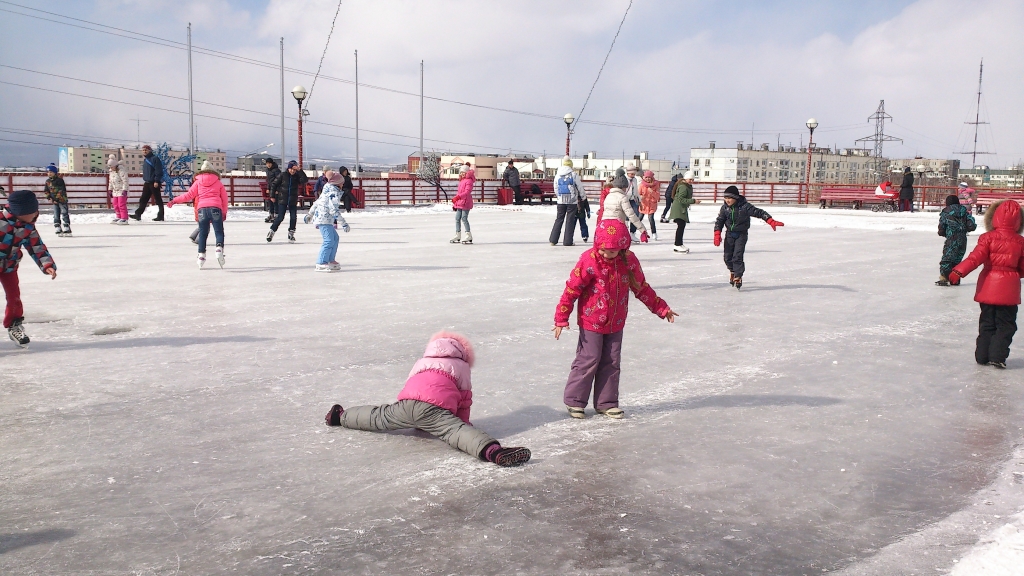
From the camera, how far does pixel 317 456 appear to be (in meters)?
4.22

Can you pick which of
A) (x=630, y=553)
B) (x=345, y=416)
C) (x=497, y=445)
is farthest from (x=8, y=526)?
(x=630, y=553)

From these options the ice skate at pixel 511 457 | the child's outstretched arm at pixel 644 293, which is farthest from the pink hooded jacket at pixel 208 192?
the ice skate at pixel 511 457

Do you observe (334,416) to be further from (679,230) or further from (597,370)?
(679,230)

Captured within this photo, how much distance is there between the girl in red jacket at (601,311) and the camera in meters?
4.89

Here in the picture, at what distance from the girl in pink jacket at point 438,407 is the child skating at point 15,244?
345 cm

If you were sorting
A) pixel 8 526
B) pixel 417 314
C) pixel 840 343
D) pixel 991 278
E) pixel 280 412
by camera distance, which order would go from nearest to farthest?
pixel 8 526
pixel 280 412
pixel 991 278
pixel 840 343
pixel 417 314

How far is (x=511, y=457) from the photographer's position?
4070 mm

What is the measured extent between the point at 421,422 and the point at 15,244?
4251 mm

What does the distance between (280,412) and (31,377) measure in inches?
81.6

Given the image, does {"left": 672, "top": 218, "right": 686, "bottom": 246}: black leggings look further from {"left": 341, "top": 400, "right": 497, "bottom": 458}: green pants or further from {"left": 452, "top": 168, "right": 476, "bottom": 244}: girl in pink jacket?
{"left": 341, "top": 400, "right": 497, "bottom": 458}: green pants

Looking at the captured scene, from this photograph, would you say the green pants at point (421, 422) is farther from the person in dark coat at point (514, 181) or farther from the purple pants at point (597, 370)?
the person in dark coat at point (514, 181)

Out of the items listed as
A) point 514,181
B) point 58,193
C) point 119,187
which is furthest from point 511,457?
point 514,181

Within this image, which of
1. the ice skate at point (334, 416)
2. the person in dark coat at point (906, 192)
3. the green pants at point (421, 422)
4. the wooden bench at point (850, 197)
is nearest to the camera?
the green pants at point (421, 422)

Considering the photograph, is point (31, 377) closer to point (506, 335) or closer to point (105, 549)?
point (105, 549)
